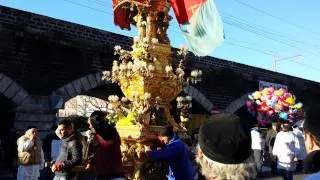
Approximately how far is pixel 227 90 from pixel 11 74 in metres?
12.4

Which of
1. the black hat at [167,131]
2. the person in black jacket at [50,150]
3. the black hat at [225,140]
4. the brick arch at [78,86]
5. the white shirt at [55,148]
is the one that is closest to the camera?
the black hat at [225,140]

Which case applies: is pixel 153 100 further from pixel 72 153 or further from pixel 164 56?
pixel 72 153

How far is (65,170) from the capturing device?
5309 millimetres

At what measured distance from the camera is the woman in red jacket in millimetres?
4949

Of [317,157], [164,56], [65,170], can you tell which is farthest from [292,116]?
[317,157]

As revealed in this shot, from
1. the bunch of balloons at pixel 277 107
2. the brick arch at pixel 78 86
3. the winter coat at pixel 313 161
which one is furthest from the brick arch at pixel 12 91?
the winter coat at pixel 313 161

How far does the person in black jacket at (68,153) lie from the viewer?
5.27 m

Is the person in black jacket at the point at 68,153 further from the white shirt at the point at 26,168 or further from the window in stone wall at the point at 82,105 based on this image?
the window in stone wall at the point at 82,105

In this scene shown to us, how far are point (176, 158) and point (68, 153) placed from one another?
1.38 meters

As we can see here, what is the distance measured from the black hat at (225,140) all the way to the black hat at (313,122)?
446 mm

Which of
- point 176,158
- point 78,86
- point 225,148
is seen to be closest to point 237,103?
point 78,86

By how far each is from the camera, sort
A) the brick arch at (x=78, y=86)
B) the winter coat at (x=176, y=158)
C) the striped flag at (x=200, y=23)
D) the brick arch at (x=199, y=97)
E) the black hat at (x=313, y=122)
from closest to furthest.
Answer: the black hat at (x=313, y=122) < the winter coat at (x=176, y=158) < the striped flag at (x=200, y=23) < the brick arch at (x=78, y=86) < the brick arch at (x=199, y=97)

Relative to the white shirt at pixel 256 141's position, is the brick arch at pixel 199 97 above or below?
above

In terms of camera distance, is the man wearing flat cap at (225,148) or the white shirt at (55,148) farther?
the white shirt at (55,148)
